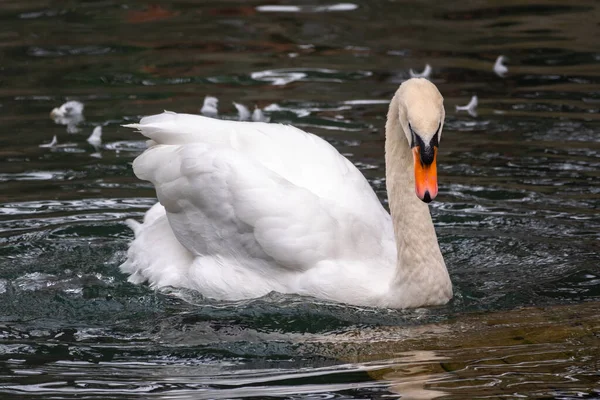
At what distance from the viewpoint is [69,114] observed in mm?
10664

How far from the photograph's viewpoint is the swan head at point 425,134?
5.84 m

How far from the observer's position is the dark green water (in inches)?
218

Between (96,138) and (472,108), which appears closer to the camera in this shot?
(96,138)

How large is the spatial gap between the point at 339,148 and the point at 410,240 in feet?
11.0

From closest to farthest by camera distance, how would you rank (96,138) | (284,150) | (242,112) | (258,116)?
(284,150), (96,138), (258,116), (242,112)

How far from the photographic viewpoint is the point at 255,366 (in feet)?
18.5

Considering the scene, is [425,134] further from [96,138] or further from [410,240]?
[96,138]

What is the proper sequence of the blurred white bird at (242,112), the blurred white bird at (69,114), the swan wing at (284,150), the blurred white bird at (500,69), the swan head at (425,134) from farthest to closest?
the blurred white bird at (500,69) < the blurred white bird at (69,114) < the blurred white bird at (242,112) < the swan wing at (284,150) < the swan head at (425,134)

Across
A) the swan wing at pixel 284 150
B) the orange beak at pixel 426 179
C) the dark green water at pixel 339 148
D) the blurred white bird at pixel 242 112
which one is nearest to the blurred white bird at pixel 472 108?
the dark green water at pixel 339 148

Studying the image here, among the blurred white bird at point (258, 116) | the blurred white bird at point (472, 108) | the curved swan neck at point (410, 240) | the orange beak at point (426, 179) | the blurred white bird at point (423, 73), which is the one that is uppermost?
the blurred white bird at point (423, 73)

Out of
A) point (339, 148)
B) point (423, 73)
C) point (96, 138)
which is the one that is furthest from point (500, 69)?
point (96, 138)

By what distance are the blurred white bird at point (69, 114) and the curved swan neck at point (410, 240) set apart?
15.7ft

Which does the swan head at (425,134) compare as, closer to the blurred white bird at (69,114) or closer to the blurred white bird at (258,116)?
the blurred white bird at (258,116)

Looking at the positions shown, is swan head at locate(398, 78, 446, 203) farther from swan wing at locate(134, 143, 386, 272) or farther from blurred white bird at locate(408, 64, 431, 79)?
blurred white bird at locate(408, 64, 431, 79)
